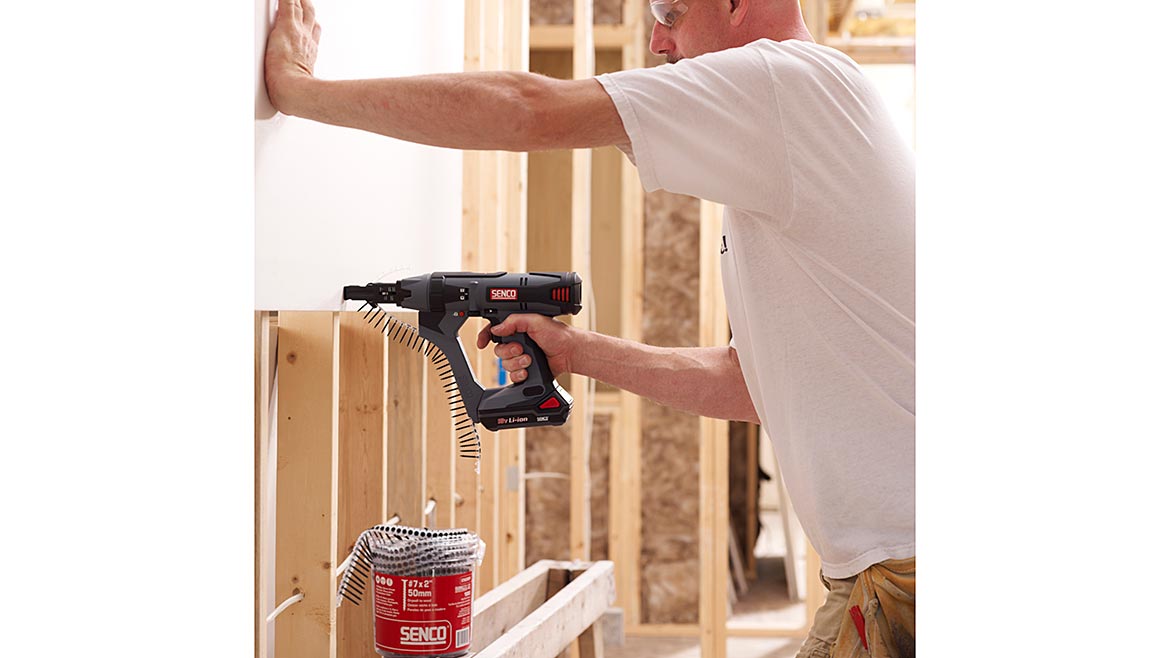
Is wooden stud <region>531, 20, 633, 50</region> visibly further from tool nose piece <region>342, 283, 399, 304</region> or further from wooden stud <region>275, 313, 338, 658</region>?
wooden stud <region>275, 313, 338, 658</region>

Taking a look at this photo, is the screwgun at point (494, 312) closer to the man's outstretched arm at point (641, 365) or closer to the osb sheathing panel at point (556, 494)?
the man's outstretched arm at point (641, 365)

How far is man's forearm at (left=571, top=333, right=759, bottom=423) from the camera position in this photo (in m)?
1.61

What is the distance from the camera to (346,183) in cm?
159

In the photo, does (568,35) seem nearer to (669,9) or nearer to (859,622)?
(669,9)

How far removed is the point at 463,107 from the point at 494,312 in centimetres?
33

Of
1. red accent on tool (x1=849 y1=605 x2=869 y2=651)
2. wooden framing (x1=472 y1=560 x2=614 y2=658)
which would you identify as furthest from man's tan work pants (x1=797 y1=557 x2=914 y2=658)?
wooden framing (x1=472 y1=560 x2=614 y2=658)

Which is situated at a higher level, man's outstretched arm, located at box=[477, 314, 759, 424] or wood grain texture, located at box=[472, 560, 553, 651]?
man's outstretched arm, located at box=[477, 314, 759, 424]

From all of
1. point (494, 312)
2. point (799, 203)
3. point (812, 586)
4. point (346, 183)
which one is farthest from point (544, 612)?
point (812, 586)

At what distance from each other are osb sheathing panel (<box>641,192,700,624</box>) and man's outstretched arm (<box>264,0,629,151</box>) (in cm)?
359
